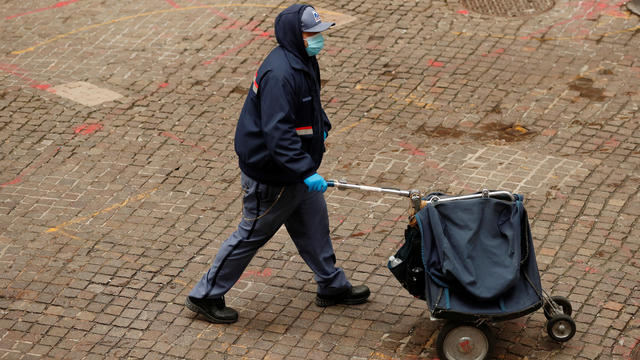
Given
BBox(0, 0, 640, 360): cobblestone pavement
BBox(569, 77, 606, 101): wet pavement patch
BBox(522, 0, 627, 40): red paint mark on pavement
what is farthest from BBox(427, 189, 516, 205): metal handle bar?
BBox(522, 0, 627, 40): red paint mark on pavement

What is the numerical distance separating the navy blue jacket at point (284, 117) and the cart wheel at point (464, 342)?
4.39 ft

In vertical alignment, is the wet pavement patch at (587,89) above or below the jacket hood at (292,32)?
below

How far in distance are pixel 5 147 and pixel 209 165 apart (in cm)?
216

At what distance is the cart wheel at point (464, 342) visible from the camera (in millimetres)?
5473

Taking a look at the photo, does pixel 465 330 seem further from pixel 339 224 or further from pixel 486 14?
pixel 486 14

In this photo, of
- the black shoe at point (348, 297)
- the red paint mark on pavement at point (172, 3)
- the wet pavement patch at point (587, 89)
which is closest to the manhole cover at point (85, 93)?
the red paint mark on pavement at point (172, 3)

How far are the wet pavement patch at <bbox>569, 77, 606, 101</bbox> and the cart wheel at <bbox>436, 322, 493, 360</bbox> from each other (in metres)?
4.47

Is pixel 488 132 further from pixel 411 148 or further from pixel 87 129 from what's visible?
pixel 87 129

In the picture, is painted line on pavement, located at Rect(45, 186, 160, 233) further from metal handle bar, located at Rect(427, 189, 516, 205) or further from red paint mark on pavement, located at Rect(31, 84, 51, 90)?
metal handle bar, located at Rect(427, 189, 516, 205)

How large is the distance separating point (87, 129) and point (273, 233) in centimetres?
376

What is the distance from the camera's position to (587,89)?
9.33m

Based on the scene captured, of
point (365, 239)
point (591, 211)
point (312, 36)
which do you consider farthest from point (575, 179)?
point (312, 36)

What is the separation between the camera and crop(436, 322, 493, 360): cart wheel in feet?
18.0

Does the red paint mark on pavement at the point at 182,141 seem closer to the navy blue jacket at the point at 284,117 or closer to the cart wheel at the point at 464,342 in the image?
the navy blue jacket at the point at 284,117
